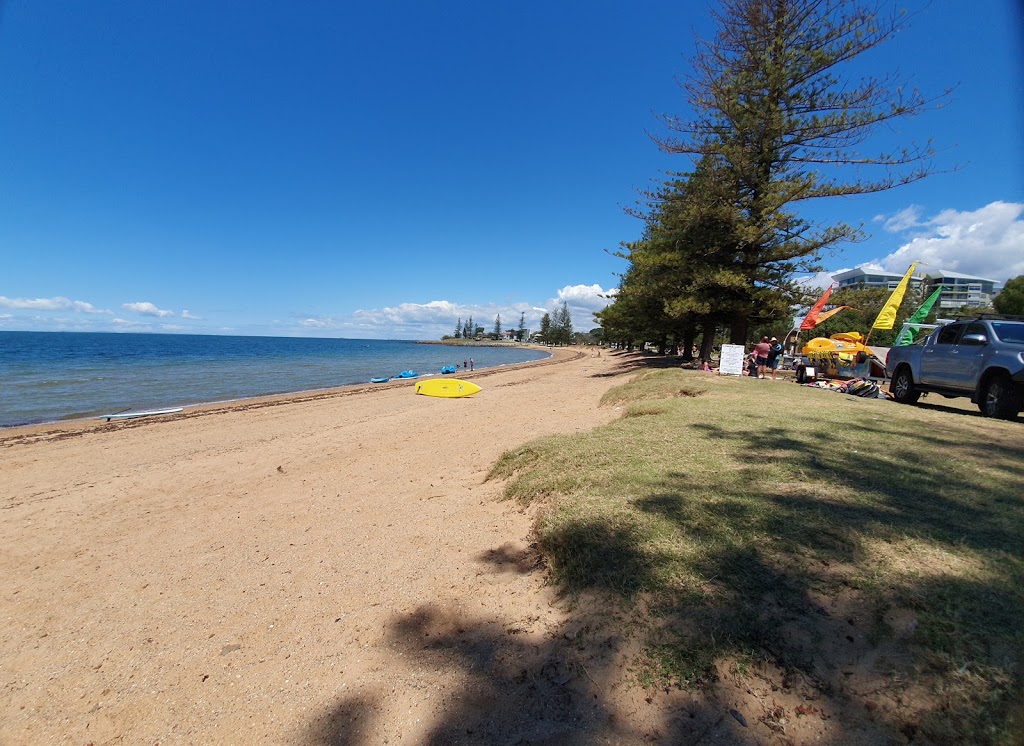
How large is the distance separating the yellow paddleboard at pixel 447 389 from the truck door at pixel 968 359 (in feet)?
41.8

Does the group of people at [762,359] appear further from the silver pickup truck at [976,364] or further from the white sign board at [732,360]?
the silver pickup truck at [976,364]

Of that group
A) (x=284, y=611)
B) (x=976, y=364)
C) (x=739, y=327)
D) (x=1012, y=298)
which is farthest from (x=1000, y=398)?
(x=1012, y=298)

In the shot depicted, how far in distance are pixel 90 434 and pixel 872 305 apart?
25598 mm

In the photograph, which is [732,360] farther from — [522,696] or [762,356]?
[522,696]

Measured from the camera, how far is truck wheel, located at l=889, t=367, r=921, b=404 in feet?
31.6

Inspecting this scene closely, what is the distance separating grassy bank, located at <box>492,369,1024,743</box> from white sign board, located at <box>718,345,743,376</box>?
396 inches

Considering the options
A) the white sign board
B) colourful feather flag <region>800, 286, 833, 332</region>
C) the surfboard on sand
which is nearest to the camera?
the surfboard on sand

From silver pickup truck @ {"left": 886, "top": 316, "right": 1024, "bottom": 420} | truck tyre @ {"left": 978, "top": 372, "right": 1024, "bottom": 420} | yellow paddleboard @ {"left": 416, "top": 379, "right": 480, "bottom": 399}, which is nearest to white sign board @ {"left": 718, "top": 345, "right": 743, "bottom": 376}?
silver pickup truck @ {"left": 886, "top": 316, "right": 1024, "bottom": 420}

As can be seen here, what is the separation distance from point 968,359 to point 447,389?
45.6 feet

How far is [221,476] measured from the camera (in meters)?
7.07

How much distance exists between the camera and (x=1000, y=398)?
739cm

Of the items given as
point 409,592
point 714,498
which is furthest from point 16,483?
point 714,498

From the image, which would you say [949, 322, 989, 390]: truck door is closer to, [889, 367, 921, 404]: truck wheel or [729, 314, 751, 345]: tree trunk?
[889, 367, 921, 404]: truck wheel

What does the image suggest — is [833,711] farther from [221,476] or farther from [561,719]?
[221,476]
